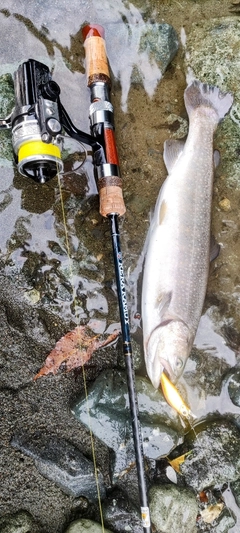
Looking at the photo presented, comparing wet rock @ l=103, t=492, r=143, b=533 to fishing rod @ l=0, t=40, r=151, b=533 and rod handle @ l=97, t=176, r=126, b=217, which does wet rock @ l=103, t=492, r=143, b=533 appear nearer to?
fishing rod @ l=0, t=40, r=151, b=533

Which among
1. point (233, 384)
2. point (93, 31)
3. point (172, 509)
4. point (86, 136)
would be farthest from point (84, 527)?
point (93, 31)

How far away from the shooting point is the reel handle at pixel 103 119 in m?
3.85

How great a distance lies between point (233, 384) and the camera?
14.1 ft

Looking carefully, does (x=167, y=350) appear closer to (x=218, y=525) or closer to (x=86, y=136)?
(x=218, y=525)

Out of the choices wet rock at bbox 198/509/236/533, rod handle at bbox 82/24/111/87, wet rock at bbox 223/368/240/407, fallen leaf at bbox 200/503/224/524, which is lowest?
wet rock at bbox 198/509/236/533

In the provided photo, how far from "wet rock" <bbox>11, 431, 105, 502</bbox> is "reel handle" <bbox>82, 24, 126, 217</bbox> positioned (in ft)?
5.68

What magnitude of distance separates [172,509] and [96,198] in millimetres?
2486

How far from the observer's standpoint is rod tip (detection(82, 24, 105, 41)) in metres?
4.18

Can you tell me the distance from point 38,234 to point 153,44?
78.1 inches

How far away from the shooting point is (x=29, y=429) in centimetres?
383

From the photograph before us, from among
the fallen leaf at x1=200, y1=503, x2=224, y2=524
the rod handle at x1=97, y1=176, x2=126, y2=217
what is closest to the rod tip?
the rod handle at x1=97, y1=176, x2=126, y2=217

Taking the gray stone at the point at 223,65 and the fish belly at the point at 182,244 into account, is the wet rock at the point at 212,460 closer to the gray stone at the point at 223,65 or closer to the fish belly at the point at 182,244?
the fish belly at the point at 182,244

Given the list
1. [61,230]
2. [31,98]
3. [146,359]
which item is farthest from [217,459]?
[31,98]

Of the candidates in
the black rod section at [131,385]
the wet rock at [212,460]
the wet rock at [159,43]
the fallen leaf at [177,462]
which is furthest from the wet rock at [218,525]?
the wet rock at [159,43]
